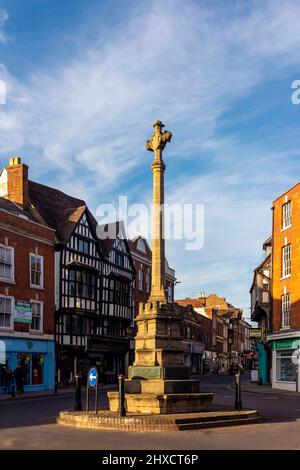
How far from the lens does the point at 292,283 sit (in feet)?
121

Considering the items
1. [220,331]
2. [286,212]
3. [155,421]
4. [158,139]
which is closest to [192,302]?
[220,331]

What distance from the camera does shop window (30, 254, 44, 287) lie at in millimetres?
34481

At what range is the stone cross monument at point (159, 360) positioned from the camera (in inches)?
621

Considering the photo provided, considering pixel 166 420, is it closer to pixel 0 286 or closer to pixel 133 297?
pixel 0 286

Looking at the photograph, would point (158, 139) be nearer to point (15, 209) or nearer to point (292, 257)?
point (15, 209)

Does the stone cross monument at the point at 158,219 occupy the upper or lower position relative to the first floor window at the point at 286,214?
lower

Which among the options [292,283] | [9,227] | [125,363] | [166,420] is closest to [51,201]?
[9,227]

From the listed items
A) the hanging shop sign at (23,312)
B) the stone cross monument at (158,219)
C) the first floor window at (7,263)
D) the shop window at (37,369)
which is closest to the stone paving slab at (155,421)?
the stone cross monument at (158,219)

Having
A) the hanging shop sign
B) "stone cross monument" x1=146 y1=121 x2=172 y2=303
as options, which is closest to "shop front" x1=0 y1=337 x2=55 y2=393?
the hanging shop sign

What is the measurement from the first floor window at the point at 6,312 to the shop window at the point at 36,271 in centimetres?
248

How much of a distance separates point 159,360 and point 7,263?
17372 millimetres

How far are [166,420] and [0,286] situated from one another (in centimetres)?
1950

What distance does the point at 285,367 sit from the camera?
3784cm

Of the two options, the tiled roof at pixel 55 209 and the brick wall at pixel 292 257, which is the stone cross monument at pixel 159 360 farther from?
the tiled roof at pixel 55 209
